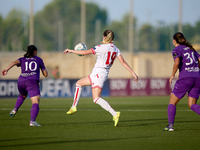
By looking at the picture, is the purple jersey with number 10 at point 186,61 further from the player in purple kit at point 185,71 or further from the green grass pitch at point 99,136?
the green grass pitch at point 99,136

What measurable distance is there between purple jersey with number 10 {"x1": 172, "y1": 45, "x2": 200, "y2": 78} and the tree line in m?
72.8

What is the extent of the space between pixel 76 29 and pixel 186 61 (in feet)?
285

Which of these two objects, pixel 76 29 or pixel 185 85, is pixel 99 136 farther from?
pixel 76 29

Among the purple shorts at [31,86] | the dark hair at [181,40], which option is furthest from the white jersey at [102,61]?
the dark hair at [181,40]

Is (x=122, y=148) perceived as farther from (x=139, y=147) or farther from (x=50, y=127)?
(x=50, y=127)

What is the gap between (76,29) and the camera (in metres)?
94.2

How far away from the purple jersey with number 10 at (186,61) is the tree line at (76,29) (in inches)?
2867

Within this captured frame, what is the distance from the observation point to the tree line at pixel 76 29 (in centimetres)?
8705

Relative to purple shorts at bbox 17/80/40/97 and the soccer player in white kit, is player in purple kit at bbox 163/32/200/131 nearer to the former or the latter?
the soccer player in white kit

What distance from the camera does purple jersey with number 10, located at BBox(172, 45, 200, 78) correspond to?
27.8 feet

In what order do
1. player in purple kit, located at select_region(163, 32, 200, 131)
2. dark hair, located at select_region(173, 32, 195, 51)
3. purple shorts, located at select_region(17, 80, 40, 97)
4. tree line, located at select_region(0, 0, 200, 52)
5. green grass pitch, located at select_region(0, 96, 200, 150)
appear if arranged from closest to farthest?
green grass pitch, located at select_region(0, 96, 200, 150) < player in purple kit, located at select_region(163, 32, 200, 131) < dark hair, located at select_region(173, 32, 195, 51) < purple shorts, located at select_region(17, 80, 40, 97) < tree line, located at select_region(0, 0, 200, 52)

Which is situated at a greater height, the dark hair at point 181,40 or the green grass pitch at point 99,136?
the dark hair at point 181,40

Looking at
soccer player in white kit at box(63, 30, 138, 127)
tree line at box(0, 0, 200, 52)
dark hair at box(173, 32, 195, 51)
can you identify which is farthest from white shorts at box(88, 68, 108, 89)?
tree line at box(0, 0, 200, 52)

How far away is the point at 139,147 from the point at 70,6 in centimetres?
10007
